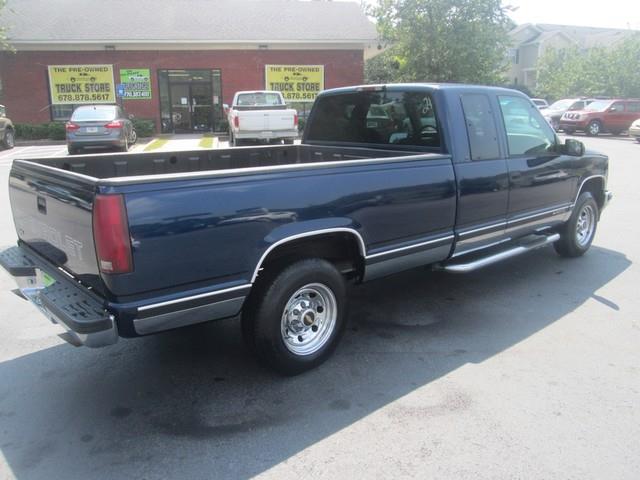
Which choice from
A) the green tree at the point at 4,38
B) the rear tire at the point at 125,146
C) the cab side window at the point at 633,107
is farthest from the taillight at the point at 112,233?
the cab side window at the point at 633,107

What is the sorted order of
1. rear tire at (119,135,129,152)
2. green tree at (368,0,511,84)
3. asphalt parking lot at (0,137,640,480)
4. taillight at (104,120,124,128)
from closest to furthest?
asphalt parking lot at (0,137,640,480) → taillight at (104,120,124,128) → rear tire at (119,135,129,152) → green tree at (368,0,511,84)

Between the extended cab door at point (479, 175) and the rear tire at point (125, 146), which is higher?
the extended cab door at point (479, 175)

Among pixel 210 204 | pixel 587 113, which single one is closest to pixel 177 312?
pixel 210 204

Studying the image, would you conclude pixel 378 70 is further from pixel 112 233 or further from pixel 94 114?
pixel 112 233

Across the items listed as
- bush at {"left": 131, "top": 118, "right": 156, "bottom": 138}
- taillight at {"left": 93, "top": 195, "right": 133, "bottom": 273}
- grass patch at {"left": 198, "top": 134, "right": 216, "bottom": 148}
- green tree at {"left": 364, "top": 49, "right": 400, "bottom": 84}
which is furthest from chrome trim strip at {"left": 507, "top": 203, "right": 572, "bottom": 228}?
green tree at {"left": 364, "top": 49, "right": 400, "bottom": 84}

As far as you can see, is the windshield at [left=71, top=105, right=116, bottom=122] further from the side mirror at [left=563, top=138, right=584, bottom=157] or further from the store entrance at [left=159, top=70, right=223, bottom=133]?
the side mirror at [left=563, top=138, right=584, bottom=157]

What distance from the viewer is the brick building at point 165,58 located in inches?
924

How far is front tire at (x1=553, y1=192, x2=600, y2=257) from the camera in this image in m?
6.26

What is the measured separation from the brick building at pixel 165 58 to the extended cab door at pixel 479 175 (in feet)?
68.2

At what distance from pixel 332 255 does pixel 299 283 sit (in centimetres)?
49

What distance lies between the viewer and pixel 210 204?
3.04 meters

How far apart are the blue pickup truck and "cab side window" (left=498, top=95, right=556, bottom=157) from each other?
19 mm

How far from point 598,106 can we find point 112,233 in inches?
1096

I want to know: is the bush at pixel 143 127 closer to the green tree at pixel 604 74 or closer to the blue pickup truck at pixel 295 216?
the blue pickup truck at pixel 295 216
